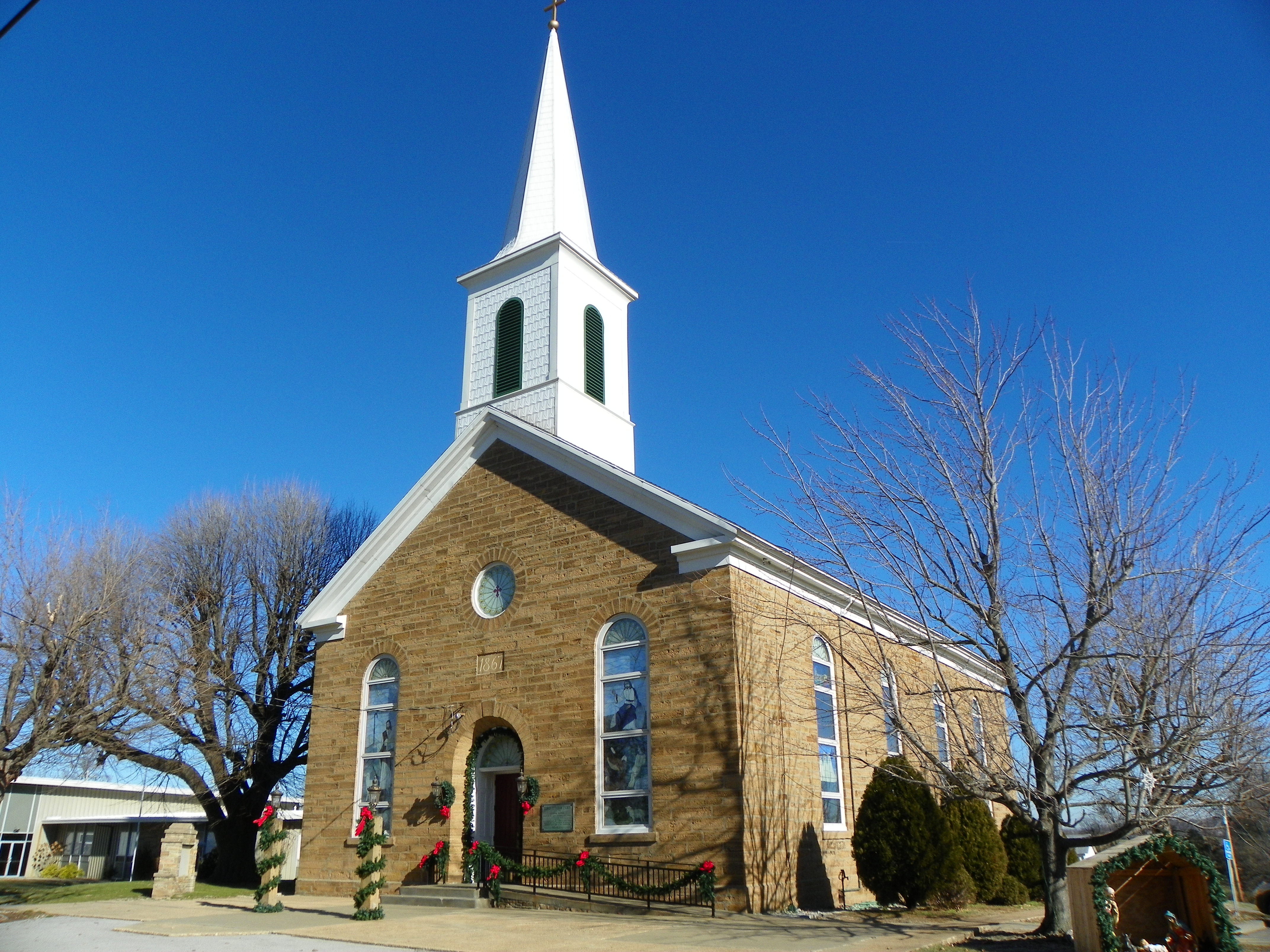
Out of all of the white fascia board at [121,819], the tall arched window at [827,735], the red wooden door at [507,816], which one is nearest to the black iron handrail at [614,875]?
the red wooden door at [507,816]

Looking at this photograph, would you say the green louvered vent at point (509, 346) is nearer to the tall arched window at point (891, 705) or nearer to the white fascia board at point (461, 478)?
the white fascia board at point (461, 478)

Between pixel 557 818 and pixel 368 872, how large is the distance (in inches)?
131

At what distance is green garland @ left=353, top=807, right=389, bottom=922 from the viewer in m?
15.4

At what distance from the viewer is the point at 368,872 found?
50.9 feet

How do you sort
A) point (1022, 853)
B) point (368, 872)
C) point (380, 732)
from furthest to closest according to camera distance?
point (380, 732), point (1022, 853), point (368, 872)

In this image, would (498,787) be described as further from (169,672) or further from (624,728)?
(169,672)

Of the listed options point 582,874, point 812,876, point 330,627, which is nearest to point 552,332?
point 330,627

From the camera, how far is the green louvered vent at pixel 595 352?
24.3m

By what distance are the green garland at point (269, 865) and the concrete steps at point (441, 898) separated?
191 centimetres

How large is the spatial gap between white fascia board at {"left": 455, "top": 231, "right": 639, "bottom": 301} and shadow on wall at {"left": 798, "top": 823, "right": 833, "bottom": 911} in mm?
14586

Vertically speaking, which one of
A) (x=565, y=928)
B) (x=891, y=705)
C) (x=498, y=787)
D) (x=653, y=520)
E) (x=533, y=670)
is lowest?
(x=565, y=928)

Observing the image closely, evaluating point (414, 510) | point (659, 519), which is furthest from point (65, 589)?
point (659, 519)

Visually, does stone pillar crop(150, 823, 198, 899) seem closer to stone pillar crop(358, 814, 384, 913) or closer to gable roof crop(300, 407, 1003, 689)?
gable roof crop(300, 407, 1003, 689)

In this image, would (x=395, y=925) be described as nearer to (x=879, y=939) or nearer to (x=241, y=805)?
(x=879, y=939)
